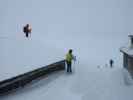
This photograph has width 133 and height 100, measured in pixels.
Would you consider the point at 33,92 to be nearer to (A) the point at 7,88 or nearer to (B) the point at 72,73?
(A) the point at 7,88

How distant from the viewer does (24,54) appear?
2375cm

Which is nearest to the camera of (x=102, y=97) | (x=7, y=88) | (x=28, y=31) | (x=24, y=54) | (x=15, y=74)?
(x=102, y=97)

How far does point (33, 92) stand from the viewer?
16969 millimetres

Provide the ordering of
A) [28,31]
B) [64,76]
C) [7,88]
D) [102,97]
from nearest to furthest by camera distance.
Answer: [102,97]
[7,88]
[64,76]
[28,31]

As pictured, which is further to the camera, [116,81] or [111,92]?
[116,81]

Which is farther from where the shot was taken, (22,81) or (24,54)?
(24,54)

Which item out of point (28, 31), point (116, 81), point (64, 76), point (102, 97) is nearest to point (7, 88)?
point (64, 76)

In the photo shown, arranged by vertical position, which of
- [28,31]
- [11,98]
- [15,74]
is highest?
[28,31]

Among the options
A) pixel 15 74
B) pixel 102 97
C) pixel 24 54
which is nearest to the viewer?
pixel 102 97

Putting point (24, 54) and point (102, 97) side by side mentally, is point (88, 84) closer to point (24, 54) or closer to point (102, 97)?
point (102, 97)

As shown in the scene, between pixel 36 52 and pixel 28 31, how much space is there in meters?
8.01

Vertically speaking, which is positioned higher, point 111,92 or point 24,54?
point 24,54

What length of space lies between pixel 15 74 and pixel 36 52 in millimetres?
7032

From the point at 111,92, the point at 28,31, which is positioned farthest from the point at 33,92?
the point at 28,31
